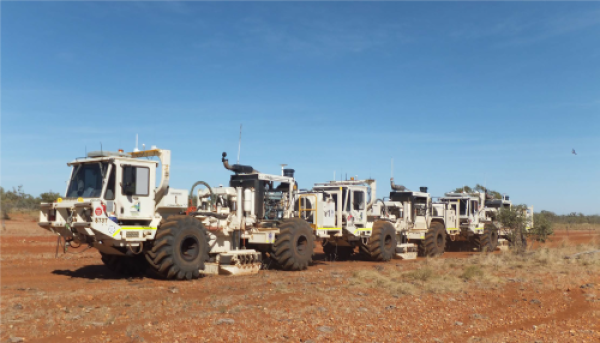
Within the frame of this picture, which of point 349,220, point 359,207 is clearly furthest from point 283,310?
point 359,207

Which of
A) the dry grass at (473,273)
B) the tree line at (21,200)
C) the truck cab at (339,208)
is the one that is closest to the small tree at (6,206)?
the tree line at (21,200)

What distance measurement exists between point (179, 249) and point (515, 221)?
18.7m

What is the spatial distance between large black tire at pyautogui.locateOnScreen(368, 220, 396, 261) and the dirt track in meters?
5.74

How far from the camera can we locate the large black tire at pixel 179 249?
12734mm

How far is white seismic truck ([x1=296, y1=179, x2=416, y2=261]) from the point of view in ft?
57.9

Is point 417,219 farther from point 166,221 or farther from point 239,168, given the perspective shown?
point 166,221

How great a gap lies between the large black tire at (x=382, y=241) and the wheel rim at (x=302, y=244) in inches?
178

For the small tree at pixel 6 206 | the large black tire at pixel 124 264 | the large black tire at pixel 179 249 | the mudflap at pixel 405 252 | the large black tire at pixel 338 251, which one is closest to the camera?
the large black tire at pixel 179 249

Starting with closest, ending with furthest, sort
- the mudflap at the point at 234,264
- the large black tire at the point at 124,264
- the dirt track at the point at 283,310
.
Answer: the dirt track at the point at 283,310 < the large black tire at the point at 124,264 < the mudflap at the point at 234,264

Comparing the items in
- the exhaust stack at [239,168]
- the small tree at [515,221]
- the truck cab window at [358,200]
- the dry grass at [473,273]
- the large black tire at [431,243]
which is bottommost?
Result: the dry grass at [473,273]

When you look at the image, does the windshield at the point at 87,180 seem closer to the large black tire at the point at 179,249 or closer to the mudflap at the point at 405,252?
the large black tire at the point at 179,249

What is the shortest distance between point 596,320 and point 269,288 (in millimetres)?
6656

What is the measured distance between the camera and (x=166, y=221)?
13.2 meters

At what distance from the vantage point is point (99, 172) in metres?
12.8
